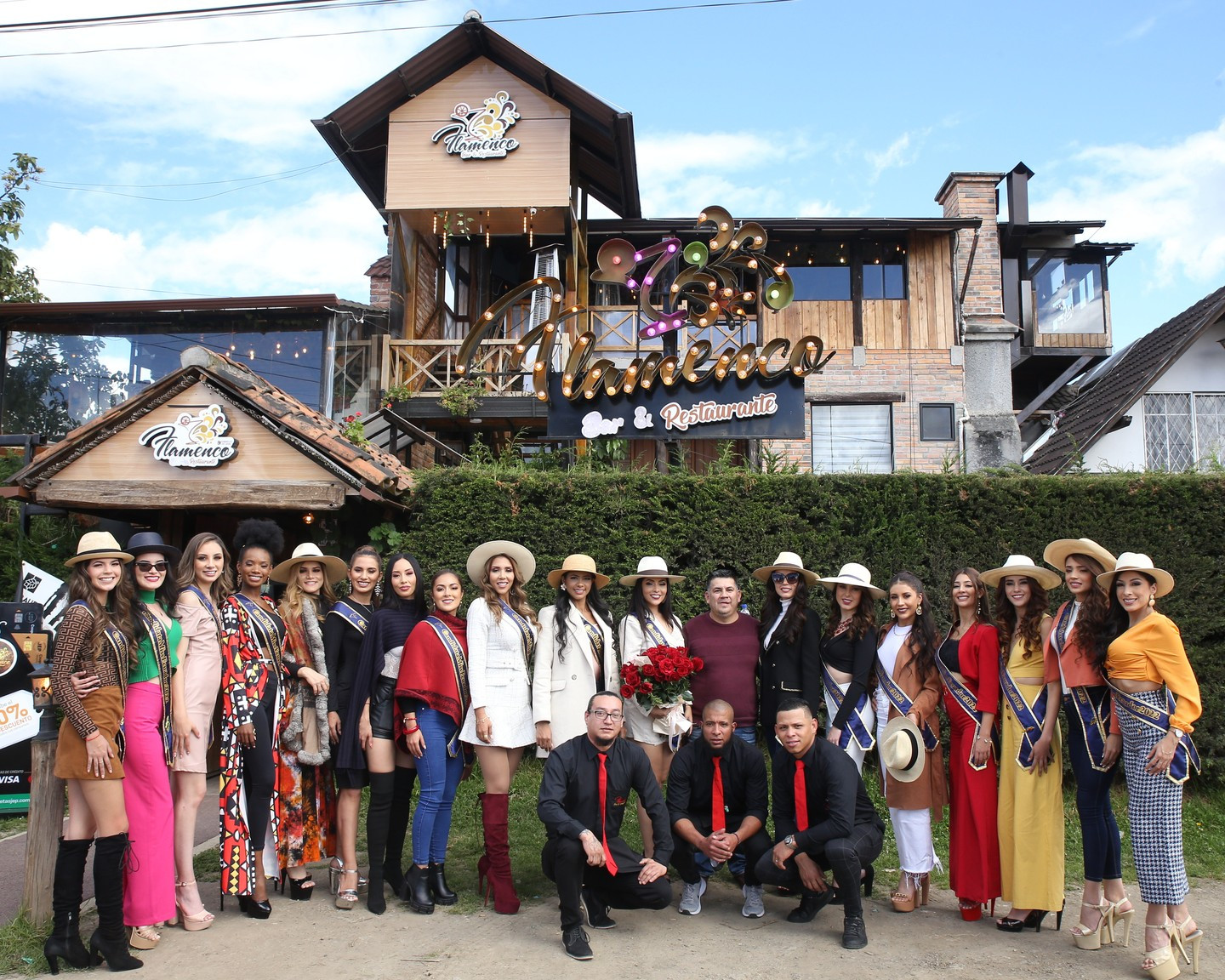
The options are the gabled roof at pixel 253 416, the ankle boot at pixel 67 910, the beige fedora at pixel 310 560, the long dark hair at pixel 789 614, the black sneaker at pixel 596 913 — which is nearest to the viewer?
the ankle boot at pixel 67 910

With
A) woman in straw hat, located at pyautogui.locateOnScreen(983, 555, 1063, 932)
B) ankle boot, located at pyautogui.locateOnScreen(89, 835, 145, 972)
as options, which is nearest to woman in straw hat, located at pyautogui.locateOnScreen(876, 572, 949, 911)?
woman in straw hat, located at pyautogui.locateOnScreen(983, 555, 1063, 932)

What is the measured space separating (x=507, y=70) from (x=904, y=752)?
13313mm

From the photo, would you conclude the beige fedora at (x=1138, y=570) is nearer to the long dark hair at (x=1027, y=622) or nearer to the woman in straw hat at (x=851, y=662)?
the long dark hair at (x=1027, y=622)

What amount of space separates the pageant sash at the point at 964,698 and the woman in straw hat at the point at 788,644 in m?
0.73

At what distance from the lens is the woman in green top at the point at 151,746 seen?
479 cm

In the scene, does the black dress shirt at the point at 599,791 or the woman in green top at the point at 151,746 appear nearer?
the woman in green top at the point at 151,746

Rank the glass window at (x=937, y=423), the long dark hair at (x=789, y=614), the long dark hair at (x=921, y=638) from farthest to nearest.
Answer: the glass window at (x=937, y=423)
the long dark hair at (x=789, y=614)
the long dark hair at (x=921, y=638)

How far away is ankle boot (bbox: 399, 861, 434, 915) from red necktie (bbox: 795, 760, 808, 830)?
6.67ft

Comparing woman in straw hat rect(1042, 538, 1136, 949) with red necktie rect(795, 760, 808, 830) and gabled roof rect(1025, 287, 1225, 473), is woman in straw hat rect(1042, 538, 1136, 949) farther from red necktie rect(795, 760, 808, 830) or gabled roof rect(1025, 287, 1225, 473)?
gabled roof rect(1025, 287, 1225, 473)

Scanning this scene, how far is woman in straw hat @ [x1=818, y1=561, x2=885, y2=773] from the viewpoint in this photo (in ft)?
18.9

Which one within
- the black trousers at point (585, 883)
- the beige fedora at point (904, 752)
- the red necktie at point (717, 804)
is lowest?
the black trousers at point (585, 883)

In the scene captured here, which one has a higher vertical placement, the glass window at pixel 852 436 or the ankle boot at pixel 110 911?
the glass window at pixel 852 436

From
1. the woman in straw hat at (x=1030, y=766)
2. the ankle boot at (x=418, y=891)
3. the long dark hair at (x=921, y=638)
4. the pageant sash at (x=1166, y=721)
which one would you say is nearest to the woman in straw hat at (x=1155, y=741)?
the pageant sash at (x=1166, y=721)

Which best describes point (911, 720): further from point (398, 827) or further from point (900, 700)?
point (398, 827)
